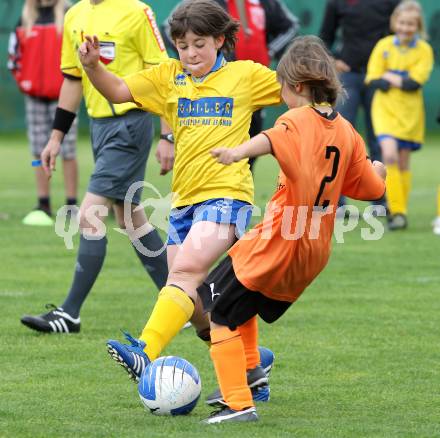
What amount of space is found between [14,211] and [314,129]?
Answer: 8611mm

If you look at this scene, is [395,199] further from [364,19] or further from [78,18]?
[78,18]

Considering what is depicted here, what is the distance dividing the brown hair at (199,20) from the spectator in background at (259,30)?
3074 millimetres

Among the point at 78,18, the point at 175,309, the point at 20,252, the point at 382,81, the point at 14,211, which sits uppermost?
the point at 78,18

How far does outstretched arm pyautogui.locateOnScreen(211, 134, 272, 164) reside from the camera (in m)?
4.28

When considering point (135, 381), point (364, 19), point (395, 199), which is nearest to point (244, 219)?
point (135, 381)

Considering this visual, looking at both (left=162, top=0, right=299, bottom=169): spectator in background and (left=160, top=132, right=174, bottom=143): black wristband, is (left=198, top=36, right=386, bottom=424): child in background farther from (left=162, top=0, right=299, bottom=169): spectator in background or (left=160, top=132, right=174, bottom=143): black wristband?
(left=162, top=0, right=299, bottom=169): spectator in background

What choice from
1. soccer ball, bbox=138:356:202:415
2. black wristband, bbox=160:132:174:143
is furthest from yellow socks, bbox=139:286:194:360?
black wristband, bbox=160:132:174:143

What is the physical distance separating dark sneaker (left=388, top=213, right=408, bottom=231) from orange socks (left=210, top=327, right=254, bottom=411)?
23.0 ft

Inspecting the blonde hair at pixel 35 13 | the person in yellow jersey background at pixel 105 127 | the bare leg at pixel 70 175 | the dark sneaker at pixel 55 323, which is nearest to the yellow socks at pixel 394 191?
the bare leg at pixel 70 175

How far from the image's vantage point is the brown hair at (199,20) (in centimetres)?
537

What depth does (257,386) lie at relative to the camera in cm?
528

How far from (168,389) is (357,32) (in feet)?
25.7

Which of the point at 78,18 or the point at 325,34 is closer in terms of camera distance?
the point at 78,18

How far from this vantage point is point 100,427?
4.76 meters
